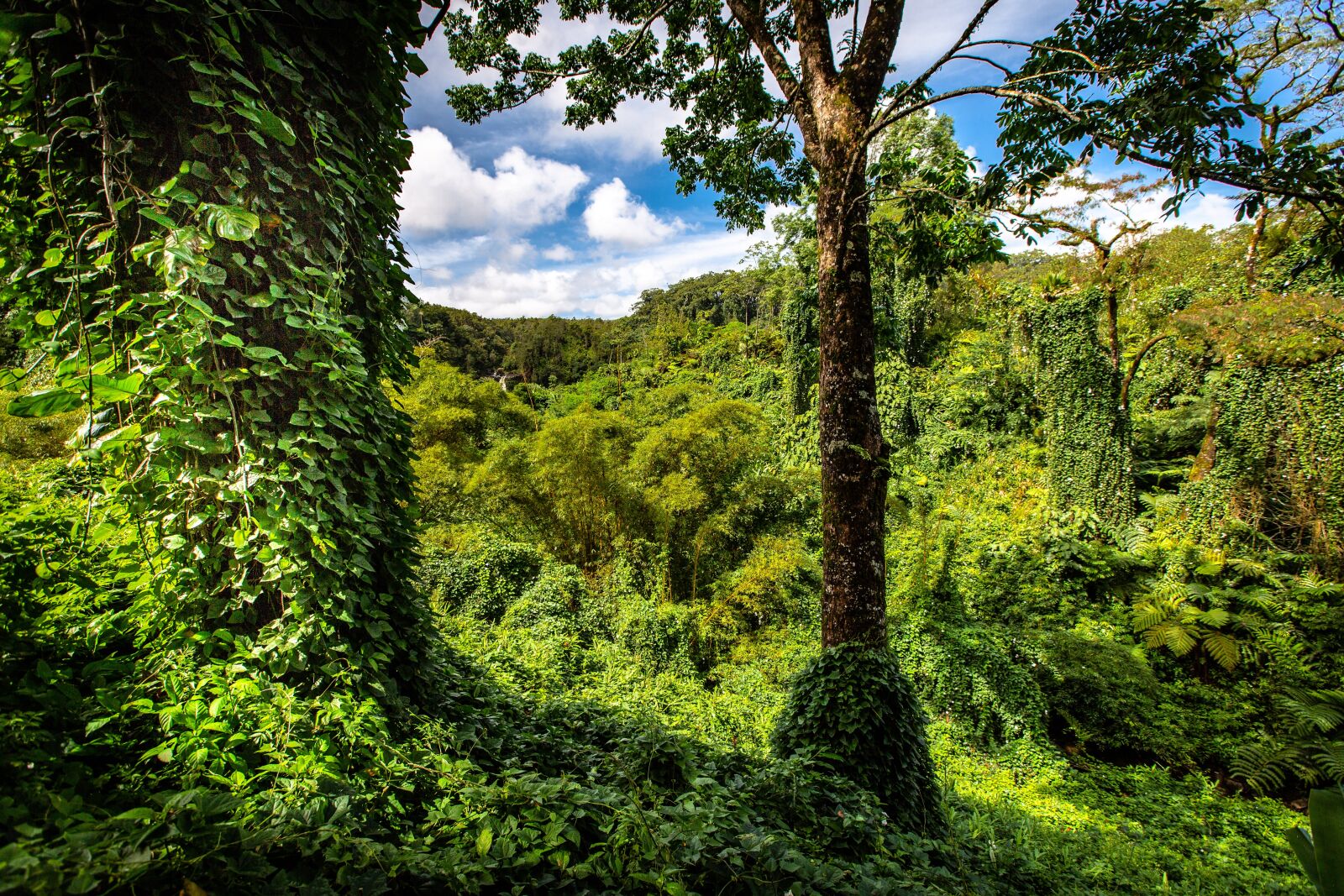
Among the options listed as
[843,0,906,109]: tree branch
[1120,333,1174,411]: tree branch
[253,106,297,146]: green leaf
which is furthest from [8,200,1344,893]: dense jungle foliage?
[843,0,906,109]: tree branch

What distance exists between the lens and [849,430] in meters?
3.06

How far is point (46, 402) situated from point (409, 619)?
1.19 meters

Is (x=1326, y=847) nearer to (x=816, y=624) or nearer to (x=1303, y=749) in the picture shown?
(x=1303, y=749)

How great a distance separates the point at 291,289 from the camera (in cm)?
153

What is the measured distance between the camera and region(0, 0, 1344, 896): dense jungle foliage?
3.67 ft

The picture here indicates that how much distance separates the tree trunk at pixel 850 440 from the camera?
9.93ft

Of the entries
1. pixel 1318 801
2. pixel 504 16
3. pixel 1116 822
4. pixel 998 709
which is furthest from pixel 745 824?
pixel 998 709

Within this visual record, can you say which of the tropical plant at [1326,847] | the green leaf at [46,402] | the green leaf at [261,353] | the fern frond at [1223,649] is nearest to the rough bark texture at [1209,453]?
the fern frond at [1223,649]

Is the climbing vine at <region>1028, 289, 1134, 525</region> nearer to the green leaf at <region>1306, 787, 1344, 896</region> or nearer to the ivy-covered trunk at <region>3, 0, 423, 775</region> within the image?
the green leaf at <region>1306, 787, 1344, 896</region>

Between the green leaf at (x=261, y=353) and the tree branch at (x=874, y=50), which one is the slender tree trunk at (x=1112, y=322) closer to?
the tree branch at (x=874, y=50)

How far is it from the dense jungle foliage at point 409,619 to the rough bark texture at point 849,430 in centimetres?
13

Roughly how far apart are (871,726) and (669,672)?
475cm

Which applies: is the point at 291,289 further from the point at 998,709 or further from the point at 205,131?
the point at 998,709

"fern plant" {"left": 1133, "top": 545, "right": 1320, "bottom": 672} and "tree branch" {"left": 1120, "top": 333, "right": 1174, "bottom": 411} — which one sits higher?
"tree branch" {"left": 1120, "top": 333, "right": 1174, "bottom": 411}
